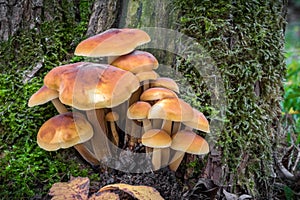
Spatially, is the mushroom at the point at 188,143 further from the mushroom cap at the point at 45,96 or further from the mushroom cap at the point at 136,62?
the mushroom cap at the point at 45,96

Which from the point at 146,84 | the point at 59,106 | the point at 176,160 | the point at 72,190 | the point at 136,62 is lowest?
the point at 72,190

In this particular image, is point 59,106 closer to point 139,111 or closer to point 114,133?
point 114,133

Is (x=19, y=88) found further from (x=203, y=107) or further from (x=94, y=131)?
(x=203, y=107)

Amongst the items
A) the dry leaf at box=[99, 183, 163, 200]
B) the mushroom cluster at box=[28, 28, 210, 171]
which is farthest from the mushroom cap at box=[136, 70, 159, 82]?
the dry leaf at box=[99, 183, 163, 200]

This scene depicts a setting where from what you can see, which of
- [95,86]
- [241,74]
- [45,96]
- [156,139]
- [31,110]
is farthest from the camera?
[241,74]

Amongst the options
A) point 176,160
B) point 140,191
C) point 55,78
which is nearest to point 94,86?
point 55,78

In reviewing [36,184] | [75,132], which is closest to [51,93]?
[75,132]

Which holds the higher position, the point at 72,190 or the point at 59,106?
the point at 59,106
